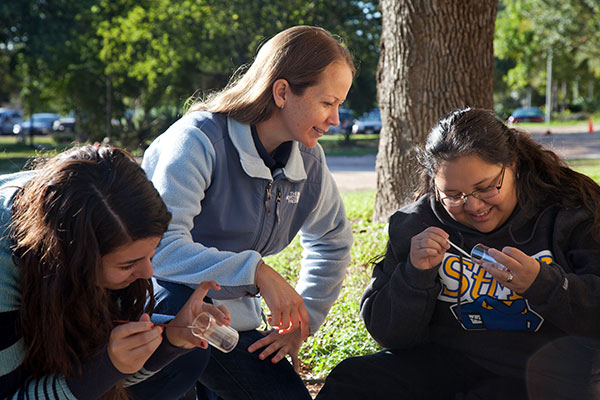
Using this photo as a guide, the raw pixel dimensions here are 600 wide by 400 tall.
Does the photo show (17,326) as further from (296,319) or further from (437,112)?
(437,112)

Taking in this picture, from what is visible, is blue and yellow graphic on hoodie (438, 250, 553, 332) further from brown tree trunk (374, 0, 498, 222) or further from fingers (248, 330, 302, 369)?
brown tree trunk (374, 0, 498, 222)

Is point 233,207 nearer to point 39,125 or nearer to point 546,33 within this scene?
point 546,33

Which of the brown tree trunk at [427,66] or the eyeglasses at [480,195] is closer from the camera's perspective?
the eyeglasses at [480,195]

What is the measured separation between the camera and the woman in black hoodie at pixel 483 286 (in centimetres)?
262

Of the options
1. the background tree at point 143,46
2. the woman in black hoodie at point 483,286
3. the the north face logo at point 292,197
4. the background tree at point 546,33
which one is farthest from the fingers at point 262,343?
the background tree at point 546,33

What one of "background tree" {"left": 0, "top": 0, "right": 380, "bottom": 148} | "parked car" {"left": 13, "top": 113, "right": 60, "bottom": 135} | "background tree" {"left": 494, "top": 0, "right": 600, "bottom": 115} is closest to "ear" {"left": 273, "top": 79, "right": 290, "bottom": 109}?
"background tree" {"left": 0, "top": 0, "right": 380, "bottom": 148}

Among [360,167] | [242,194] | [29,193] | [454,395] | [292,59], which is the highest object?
[292,59]

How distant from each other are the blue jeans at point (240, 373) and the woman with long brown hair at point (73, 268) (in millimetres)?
Result: 544

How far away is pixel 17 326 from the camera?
82.6 inches

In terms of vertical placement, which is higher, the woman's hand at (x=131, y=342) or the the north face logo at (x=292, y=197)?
the the north face logo at (x=292, y=197)

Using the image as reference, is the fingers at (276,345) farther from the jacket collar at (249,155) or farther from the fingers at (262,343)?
the jacket collar at (249,155)

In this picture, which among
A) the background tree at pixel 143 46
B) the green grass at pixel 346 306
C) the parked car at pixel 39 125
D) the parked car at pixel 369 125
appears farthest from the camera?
the parked car at pixel 39 125

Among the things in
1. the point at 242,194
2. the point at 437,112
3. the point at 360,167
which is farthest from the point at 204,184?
the point at 360,167

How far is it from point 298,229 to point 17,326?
1.36 metres
